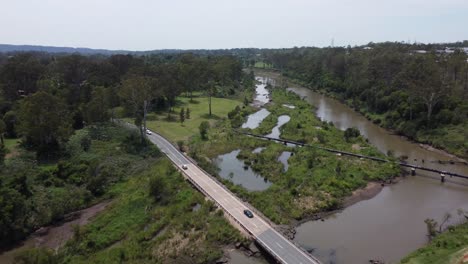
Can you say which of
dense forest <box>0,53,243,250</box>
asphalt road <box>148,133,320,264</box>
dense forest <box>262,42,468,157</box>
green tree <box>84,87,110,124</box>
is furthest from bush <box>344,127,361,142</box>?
green tree <box>84,87,110,124</box>

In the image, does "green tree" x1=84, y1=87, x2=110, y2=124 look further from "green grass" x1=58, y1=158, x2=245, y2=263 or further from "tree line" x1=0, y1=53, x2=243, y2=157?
"green grass" x1=58, y1=158, x2=245, y2=263

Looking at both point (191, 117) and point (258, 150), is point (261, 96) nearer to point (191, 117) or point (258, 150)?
point (191, 117)

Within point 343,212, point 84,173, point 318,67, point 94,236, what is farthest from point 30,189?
point 318,67

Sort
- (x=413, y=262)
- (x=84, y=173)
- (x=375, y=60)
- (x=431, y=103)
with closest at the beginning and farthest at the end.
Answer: (x=413, y=262) → (x=84, y=173) → (x=431, y=103) → (x=375, y=60)

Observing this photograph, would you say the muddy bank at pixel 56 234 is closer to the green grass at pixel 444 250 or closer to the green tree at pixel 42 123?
the green tree at pixel 42 123

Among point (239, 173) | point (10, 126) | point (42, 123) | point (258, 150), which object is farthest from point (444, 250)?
point (10, 126)

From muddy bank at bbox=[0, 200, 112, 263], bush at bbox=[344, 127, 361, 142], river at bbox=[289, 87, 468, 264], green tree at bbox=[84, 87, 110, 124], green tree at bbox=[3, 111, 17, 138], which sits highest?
green tree at bbox=[84, 87, 110, 124]

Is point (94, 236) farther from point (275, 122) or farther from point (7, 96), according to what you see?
point (7, 96)
